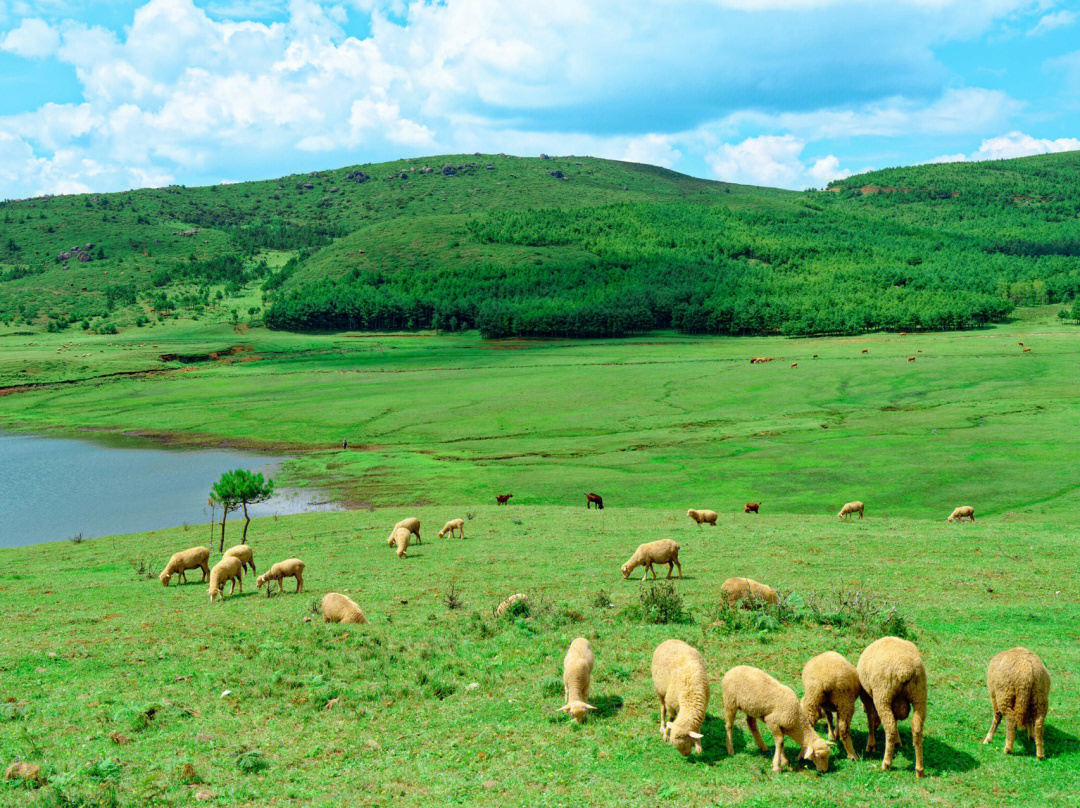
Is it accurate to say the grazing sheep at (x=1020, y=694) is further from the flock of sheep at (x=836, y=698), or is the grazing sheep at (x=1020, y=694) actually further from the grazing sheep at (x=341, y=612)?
the grazing sheep at (x=341, y=612)

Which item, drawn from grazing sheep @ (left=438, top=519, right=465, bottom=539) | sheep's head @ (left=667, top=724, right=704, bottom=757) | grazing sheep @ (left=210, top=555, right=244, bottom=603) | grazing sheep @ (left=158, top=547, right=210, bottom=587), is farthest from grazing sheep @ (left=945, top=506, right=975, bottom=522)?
grazing sheep @ (left=158, top=547, right=210, bottom=587)

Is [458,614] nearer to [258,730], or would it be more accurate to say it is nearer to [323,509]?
[258,730]

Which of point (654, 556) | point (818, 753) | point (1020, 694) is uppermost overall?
point (1020, 694)

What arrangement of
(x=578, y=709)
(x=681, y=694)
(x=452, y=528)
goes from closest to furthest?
(x=681, y=694) < (x=578, y=709) < (x=452, y=528)

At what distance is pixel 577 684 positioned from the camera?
40.8 ft

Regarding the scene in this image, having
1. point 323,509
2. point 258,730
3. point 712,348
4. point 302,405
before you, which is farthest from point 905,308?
point 258,730

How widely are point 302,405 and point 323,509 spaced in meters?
42.8

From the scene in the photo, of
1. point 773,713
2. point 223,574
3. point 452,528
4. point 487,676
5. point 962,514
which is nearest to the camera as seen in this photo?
point 773,713

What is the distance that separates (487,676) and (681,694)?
14.3 feet

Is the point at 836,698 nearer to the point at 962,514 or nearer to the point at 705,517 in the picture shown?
the point at 705,517

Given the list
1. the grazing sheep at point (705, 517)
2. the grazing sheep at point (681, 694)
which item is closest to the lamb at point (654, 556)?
the grazing sheep at point (681, 694)

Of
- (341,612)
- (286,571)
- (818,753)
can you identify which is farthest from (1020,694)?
(286,571)

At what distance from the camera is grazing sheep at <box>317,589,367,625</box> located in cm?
1780

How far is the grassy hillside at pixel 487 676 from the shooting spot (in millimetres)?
9977
